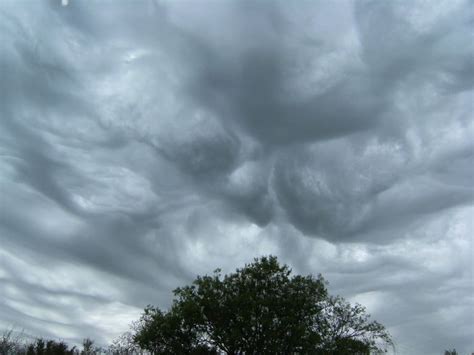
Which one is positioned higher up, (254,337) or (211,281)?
(211,281)

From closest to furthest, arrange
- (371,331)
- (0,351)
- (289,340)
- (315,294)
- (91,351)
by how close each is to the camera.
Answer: (289,340) → (315,294) → (371,331) → (0,351) → (91,351)

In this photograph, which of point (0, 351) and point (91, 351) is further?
point (91, 351)

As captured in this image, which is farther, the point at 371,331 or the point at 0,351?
the point at 0,351

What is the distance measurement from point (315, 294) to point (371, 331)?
13678 mm

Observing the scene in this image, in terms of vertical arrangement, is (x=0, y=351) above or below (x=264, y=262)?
below

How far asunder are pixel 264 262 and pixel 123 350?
5167 cm

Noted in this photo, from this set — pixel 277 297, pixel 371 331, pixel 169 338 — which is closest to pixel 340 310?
pixel 371 331

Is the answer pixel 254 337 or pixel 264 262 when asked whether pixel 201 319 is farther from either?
pixel 264 262

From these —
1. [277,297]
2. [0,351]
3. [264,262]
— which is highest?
[264,262]

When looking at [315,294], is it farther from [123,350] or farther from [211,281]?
[123,350]

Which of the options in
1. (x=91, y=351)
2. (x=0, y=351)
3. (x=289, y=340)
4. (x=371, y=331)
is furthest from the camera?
(x=91, y=351)

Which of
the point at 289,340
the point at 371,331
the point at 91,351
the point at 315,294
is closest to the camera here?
the point at 289,340

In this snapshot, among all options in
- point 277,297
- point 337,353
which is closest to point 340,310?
point 337,353

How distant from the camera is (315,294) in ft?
190
